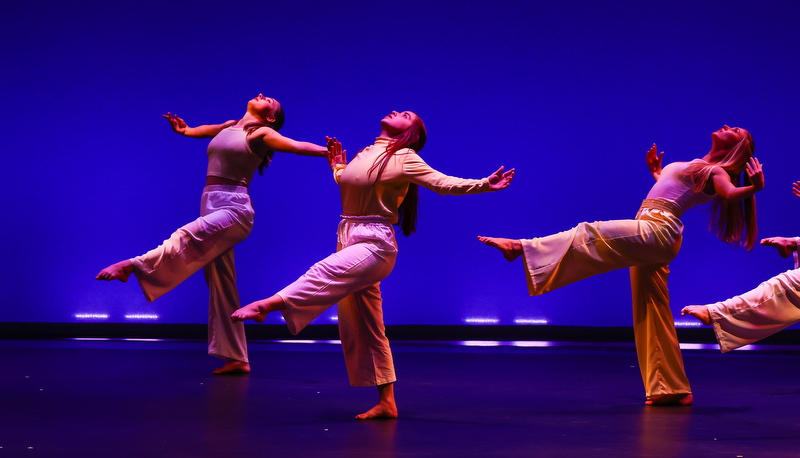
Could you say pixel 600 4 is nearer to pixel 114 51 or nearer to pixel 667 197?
pixel 667 197

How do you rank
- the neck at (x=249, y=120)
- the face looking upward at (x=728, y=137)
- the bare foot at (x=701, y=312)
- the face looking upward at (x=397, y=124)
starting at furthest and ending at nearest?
the neck at (x=249, y=120)
the face looking upward at (x=728, y=137)
the bare foot at (x=701, y=312)
the face looking upward at (x=397, y=124)

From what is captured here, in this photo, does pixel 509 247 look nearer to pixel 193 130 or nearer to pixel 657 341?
pixel 657 341

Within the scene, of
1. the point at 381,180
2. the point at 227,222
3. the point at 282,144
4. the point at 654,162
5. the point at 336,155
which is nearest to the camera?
the point at 381,180

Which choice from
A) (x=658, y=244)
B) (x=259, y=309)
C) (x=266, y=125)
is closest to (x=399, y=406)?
(x=259, y=309)

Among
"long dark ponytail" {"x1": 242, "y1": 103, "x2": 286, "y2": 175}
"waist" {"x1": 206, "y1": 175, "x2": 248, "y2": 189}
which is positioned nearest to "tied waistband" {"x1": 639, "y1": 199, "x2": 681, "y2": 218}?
"long dark ponytail" {"x1": 242, "y1": 103, "x2": 286, "y2": 175}

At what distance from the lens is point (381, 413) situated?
2.57m

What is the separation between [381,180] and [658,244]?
1.10 m

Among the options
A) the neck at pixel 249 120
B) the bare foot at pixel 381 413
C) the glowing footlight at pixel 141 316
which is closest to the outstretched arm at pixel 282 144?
the neck at pixel 249 120

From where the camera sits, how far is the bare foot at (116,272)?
3160mm

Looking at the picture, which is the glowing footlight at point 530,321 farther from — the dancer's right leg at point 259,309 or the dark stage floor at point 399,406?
the dancer's right leg at point 259,309

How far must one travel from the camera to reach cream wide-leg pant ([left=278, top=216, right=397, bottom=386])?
246 centimetres

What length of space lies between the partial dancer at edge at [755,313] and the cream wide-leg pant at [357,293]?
121cm

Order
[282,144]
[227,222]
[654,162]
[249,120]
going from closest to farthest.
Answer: [654,162]
[282,144]
[227,222]
[249,120]

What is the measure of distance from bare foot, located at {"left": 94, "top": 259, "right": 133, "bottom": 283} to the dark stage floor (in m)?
0.44
